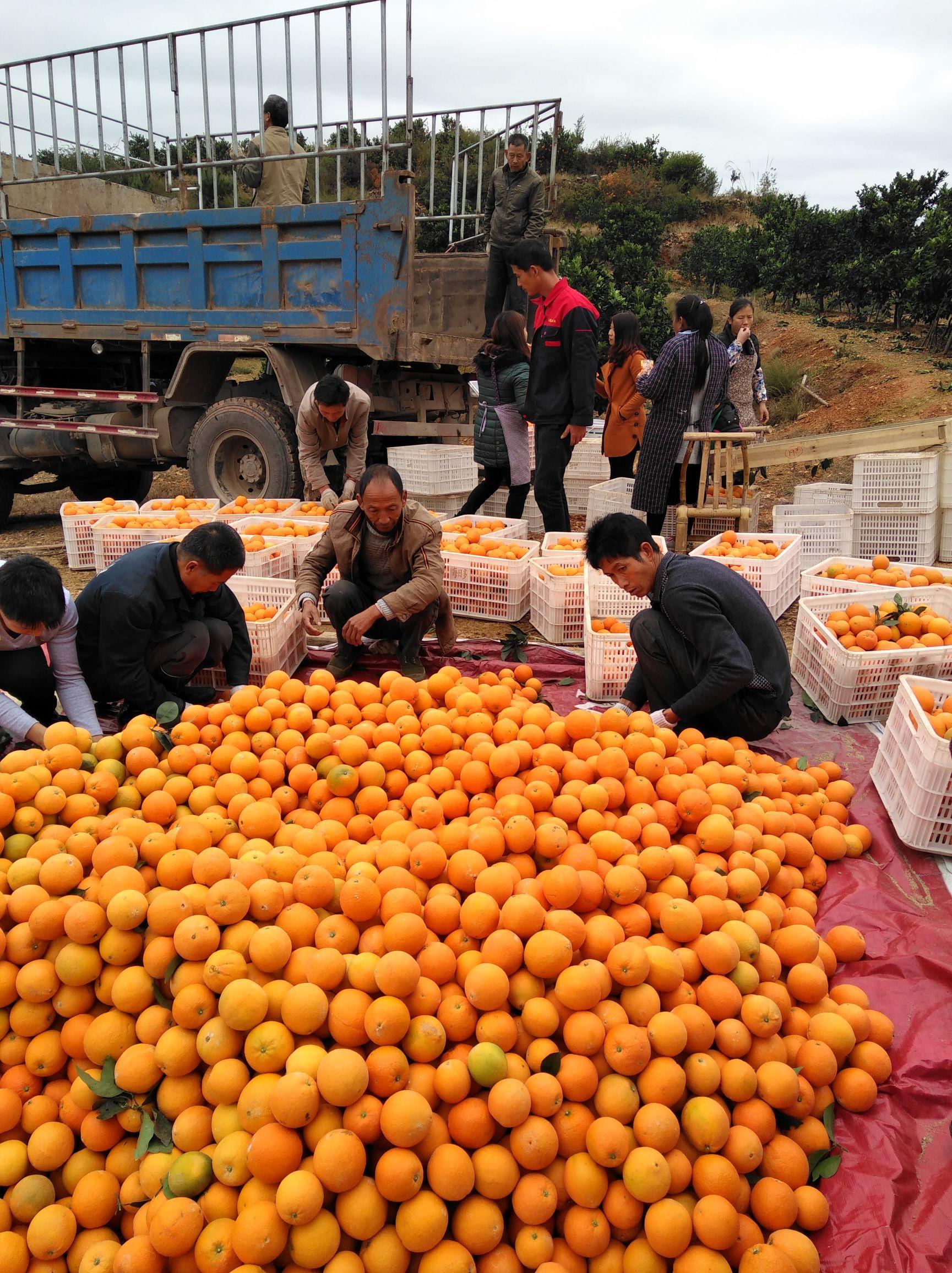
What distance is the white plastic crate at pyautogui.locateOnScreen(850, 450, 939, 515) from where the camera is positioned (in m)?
7.18

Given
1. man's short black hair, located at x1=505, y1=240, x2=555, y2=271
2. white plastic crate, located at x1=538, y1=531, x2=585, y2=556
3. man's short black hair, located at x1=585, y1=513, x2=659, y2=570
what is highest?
man's short black hair, located at x1=505, y1=240, x2=555, y2=271

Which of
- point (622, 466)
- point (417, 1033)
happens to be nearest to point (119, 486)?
point (622, 466)

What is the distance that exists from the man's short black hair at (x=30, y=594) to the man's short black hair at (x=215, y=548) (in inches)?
25.5

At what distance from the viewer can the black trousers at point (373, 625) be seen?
200 inches

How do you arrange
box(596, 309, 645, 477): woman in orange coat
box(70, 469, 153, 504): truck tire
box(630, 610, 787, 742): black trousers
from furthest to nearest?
box(70, 469, 153, 504): truck tire, box(596, 309, 645, 477): woman in orange coat, box(630, 610, 787, 742): black trousers

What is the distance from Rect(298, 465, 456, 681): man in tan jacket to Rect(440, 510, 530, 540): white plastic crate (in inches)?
59.6

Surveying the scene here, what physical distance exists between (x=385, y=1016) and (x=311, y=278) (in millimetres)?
7331

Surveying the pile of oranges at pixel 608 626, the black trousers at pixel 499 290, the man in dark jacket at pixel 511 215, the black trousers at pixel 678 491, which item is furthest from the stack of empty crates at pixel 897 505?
the man in dark jacket at pixel 511 215

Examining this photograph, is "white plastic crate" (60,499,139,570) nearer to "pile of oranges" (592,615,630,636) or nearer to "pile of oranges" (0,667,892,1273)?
"pile of oranges" (592,615,630,636)

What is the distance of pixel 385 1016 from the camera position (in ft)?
5.88

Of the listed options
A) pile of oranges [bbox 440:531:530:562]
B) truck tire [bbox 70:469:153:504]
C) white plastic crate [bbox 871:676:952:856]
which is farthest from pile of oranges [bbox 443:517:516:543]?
truck tire [bbox 70:469:153:504]

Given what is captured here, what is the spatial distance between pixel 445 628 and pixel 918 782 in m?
3.02

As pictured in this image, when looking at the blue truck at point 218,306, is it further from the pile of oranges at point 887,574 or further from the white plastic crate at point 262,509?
the pile of oranges at point 887,574

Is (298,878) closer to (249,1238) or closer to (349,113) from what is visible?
(249,1238)
